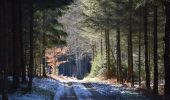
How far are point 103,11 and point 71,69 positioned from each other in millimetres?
81184

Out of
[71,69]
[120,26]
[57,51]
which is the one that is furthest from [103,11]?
[71,69]

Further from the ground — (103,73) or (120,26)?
(120,26)

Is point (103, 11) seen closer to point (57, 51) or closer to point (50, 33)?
point (50, 33)

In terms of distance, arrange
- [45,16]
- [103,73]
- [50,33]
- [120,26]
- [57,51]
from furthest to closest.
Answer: [57,51]
[103,73]
[50,33]
[45,16]
[120,26]

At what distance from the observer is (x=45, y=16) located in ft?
143

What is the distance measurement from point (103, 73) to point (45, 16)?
1416cm

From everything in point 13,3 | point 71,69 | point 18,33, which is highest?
point 13,3

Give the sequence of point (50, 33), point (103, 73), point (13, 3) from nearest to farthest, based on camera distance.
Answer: point (13, 3)
point (50, 33)
point (103, 73)

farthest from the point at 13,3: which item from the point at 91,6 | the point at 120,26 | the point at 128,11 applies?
the point at 91,6

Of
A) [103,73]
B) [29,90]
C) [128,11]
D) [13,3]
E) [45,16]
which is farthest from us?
[103,73]

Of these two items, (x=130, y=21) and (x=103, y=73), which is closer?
(x=130, y=21)

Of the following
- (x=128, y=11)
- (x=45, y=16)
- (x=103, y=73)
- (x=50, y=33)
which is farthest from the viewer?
(x=103, y=73)

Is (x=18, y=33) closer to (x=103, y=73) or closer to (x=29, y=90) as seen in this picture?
(x=29, y=90)

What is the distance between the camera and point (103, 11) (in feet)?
134
